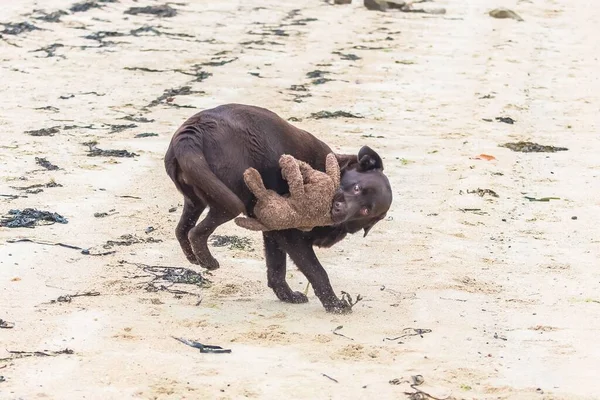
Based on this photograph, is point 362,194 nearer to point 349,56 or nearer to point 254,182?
point 254,182

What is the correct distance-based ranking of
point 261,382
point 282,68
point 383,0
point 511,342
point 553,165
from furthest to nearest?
point 383,0
point 282,68
point 553,165
point 511,342
point 261,382

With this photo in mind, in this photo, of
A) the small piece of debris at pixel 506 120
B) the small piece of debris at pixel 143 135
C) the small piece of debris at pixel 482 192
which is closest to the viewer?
the small piece of debris at pixel 482 192

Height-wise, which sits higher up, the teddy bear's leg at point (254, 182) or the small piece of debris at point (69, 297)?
the teddy bear's leg at point (254, 182)

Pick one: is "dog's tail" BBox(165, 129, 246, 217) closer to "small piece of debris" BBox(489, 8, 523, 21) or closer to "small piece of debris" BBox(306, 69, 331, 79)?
"small piece of debris" BBox(306, 69, 331, 79)

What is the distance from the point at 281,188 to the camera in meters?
6.32

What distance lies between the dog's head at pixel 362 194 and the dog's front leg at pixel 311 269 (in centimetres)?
26

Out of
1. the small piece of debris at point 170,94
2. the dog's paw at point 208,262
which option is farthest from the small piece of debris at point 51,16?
the dog's paw at point 208,262

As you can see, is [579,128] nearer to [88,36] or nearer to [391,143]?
[391,143]

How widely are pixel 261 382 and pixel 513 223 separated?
3.64 metres

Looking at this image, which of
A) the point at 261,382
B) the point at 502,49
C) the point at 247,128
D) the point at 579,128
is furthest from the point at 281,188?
the point at 502,49

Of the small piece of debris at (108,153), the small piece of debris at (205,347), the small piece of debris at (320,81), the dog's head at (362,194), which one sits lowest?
the small piece of debris at (320,81)

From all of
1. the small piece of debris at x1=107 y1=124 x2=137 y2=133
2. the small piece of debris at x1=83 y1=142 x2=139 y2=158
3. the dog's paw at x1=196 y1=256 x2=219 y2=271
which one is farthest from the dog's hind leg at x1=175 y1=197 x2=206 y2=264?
the small piece of debris at x1=107 y1=124 x2=137 y2=133

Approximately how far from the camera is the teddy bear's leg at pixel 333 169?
624 centimetres

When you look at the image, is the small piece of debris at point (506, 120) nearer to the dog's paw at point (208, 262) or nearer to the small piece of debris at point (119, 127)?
the small piece of debris at point (119, 127)
